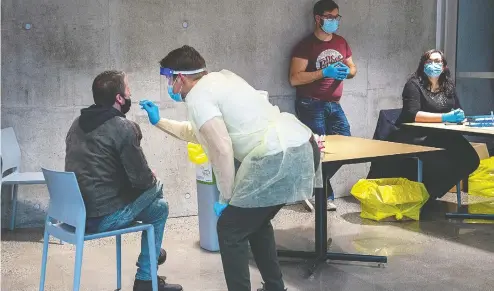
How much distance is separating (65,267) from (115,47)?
1.72 m

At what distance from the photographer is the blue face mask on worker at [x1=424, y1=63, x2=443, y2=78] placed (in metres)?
5.62

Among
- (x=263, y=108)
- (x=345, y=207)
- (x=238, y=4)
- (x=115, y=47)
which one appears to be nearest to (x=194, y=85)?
(x=263, y=108)

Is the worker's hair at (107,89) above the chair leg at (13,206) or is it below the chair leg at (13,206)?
above

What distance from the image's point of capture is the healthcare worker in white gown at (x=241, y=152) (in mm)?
3096

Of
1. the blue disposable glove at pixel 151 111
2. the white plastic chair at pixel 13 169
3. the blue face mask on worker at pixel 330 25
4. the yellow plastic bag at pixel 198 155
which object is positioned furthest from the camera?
the blue face mask on worker at pixel 330 25

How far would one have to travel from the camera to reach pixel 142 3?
5.44 metres

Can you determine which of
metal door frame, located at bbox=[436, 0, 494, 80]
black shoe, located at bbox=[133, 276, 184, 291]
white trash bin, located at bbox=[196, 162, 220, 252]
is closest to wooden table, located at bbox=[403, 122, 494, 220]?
white trash bin, located at bbox=[196, 162, 220, 252]

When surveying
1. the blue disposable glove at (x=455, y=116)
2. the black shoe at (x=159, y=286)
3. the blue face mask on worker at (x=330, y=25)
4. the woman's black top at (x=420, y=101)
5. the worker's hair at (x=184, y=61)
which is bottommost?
the black shoe at (x=159, y=286)

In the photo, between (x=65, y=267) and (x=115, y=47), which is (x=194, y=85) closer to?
(x=65, y=267)

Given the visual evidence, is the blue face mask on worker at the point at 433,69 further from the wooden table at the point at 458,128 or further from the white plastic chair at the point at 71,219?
the white plastic chair at the point at 71,219

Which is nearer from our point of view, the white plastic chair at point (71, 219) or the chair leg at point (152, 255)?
the white plastic chair at point (71, 219)

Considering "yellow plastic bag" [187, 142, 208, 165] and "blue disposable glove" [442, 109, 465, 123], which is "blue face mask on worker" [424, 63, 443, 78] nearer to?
"blue disposable glove" [442, 109, 465, 123]

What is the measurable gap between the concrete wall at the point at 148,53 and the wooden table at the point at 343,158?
1449 mm

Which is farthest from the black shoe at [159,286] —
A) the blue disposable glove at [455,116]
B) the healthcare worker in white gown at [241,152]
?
the blue disposable glove at [455,116]
